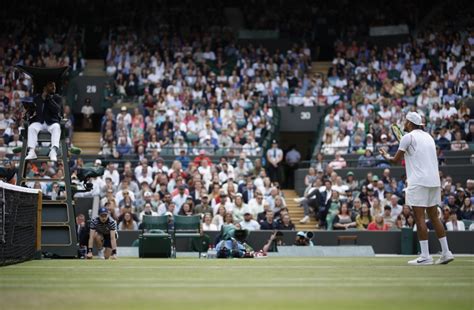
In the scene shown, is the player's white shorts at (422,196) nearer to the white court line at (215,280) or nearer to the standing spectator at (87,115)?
the white court line at (215,280)

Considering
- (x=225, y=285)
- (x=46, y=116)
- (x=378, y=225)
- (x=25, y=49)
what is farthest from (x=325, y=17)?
(x=225, y=285)

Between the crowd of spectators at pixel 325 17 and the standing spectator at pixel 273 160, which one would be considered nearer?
the standing spectator at pixel 273 160

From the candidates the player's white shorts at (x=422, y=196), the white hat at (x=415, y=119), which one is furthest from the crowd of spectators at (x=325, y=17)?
the player's white shorts at (x=422, y=196)

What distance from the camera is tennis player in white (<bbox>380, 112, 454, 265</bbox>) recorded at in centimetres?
1172

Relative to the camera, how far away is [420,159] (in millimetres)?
11828

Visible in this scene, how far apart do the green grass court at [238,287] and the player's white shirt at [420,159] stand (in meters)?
1.44

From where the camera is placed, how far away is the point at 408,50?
34.5 metres

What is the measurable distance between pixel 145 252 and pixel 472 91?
16.1 meters

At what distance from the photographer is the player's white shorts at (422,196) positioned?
462 inches

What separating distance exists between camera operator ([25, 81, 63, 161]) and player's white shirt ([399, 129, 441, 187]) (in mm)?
5897

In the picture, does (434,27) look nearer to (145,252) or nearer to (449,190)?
(449,190)

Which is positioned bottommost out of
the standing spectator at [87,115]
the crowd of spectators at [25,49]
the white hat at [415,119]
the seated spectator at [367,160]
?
the white hat at [415,119]

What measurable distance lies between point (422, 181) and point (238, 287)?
16.1 ft

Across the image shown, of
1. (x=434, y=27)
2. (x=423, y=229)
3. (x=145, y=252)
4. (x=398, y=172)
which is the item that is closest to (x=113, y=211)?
(x=145, y=252)
